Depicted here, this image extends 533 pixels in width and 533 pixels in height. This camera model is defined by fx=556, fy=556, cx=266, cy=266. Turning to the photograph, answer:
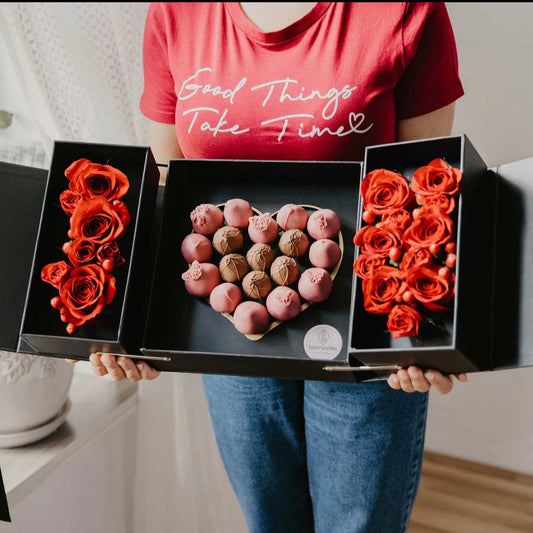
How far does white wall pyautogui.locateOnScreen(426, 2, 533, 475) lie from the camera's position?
1.04 m

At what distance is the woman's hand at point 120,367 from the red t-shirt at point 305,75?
1.05 ft

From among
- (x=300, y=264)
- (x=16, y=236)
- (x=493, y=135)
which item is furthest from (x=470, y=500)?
(x=16, y=236)

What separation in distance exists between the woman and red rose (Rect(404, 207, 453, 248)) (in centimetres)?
16

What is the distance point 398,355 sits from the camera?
2.11 ft

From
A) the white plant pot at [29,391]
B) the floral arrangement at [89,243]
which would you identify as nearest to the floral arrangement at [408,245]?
the floral arrangement at [89,243]

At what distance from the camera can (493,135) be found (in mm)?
1243

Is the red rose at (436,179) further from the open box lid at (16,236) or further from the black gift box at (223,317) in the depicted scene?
the open box lid at (16,236)

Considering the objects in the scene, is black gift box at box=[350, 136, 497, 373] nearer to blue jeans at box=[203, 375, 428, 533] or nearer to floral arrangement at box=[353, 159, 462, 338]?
floral arrangement at box=[353, 159, 462, 338]

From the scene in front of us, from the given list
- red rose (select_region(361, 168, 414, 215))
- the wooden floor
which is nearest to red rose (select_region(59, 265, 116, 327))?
red rose (select_region(361, 168, 414, 215))

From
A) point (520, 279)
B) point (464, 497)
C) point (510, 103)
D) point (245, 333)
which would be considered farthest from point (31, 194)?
point (464, 497)

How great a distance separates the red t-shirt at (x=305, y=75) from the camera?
72 centimetres

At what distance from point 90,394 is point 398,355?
0.84 metres

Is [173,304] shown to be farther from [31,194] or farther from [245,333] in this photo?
[31,194]

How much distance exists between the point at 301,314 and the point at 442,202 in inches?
9.2
